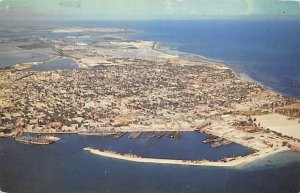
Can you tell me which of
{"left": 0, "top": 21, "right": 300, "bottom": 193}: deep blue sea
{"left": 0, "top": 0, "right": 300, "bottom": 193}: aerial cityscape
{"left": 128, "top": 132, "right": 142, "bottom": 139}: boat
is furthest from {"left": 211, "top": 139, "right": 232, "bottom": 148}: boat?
{"left": 128, "top": 132, "right": 142, "bottom": 139}: boat

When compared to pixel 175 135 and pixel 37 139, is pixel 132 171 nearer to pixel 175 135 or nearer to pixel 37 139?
pixel 175 135

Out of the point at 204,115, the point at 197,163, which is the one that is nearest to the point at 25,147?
the point at 197,163

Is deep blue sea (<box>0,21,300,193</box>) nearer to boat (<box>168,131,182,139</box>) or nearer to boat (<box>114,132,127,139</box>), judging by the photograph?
boat (<box>114,132,127,139</box>)

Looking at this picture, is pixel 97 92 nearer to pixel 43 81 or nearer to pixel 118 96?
pixel 118 96

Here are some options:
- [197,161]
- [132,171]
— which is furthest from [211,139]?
[132,171]

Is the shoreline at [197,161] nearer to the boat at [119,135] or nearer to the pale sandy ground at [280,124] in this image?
the boat at [119,135]
